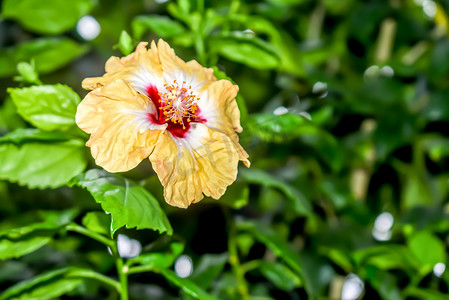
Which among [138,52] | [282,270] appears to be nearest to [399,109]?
[282,270]

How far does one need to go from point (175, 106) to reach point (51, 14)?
511 mm

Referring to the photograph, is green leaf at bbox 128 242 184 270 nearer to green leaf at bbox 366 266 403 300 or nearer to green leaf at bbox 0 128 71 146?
green leaf at bbox 0 128 71 146

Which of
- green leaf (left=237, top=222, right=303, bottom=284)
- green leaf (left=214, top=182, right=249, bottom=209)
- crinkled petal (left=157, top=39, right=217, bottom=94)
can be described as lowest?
green leaf (left=237, top=222, right=303, bottom=284)

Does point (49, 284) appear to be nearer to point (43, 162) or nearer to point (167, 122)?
point (43, 162)

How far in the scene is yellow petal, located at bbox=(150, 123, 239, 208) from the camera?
523 mm

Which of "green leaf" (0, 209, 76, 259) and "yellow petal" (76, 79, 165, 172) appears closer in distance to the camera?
"yellow petal" (76, 79, 165, 172)

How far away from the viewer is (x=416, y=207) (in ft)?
3.28

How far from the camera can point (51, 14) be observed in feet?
3.15

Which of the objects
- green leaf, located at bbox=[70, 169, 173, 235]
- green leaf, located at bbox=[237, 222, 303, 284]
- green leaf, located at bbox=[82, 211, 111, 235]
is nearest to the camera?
green leaf, located at bbox=[70, 169, 173, 235]

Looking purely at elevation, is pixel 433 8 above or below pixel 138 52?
below

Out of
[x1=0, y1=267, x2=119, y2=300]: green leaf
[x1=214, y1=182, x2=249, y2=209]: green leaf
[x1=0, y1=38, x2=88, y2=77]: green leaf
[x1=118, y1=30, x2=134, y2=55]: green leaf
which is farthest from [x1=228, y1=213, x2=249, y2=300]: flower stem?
[x1=0, y1=38, x2=88, y2=77]: green leaf

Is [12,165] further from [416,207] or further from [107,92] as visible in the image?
[416,207]

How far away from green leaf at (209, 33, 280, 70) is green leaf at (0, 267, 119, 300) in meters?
0.40

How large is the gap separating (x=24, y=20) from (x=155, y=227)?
65cm
